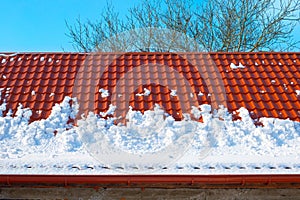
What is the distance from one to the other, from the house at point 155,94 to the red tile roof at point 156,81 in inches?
0.5

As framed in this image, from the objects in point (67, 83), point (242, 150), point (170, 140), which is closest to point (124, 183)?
point (170, 140)

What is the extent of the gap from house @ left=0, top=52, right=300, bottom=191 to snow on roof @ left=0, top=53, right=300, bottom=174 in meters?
0.01

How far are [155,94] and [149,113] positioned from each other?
1.72 ft

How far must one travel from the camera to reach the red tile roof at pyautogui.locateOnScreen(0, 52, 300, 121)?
5059mm

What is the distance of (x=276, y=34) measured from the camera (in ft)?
53.1

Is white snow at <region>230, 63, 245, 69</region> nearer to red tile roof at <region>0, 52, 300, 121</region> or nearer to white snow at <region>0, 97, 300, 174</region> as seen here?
red tile roof at <region>0, 52, 300, 121</region>

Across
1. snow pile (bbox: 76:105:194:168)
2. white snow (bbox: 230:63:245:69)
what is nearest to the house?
white snow (bbox: 230:63:245:69)

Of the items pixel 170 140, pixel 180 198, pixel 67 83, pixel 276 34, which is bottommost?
pixel 180 198

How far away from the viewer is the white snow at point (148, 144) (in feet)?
12.8

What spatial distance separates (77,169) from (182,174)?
990 mm

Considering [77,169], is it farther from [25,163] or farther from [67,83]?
[67,83]

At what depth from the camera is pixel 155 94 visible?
5301 mm

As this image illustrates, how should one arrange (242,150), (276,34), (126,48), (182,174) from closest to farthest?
(182,174)
(242,150)
(126,48)
(276,34)

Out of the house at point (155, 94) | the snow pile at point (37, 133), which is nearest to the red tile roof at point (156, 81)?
Answer: the house at point (155, 94)
